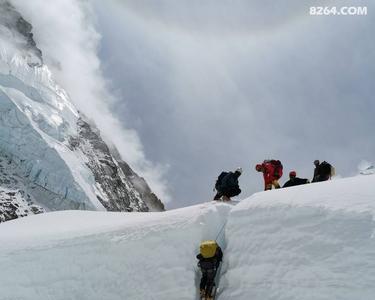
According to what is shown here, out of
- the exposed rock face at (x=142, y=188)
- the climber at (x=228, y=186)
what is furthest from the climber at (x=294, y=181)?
the exposed rock face at (x=142, y=188)

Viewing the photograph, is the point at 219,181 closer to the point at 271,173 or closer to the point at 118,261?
the point at 271,173

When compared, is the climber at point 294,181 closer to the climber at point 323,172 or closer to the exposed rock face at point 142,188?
the climber at point 323,172

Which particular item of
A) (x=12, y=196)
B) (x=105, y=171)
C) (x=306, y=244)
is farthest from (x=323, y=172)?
(x=105, y=171)

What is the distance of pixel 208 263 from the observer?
387 inches

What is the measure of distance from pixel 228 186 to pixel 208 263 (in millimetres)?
3856

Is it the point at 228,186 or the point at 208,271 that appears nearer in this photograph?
the point at 208,271

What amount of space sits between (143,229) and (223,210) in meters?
2.04

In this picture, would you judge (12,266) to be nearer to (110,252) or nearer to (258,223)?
(110,252)

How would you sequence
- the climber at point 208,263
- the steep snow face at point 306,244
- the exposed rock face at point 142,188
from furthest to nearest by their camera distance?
the exposed rock face at point 142,188 < the climber at point 208,263 < the steep snow face at point 306,244

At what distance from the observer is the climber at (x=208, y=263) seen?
31.8 ft

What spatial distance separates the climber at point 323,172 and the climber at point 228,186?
2.92m

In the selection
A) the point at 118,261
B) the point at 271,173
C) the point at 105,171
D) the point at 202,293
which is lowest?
the point at 202,293

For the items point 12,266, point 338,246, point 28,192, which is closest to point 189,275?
point 338,246

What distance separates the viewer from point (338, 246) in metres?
8.45
